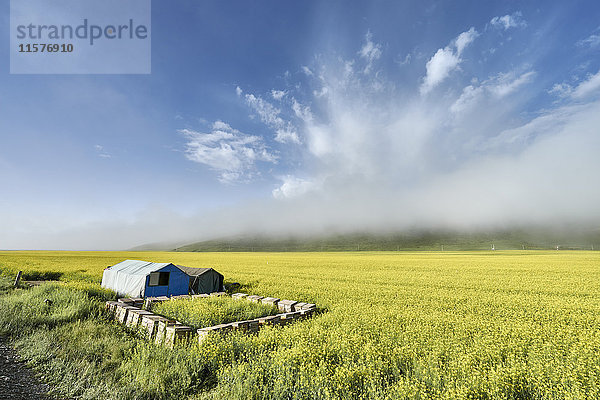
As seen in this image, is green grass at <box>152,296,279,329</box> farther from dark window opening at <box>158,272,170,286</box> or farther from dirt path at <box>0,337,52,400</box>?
dark window opening at <box>158,272,170,286</box>

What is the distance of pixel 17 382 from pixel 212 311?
6147 millimetres

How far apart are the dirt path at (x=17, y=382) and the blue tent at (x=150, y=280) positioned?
1097 cm

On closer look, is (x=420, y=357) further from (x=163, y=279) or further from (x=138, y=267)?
(x=138, y=267)

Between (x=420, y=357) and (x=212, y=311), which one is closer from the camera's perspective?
(x=420, y=357)

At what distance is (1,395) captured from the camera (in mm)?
5656

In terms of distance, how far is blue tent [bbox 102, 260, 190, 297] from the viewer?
18359 mm

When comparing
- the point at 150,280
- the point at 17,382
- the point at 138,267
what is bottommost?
the point at 150,280

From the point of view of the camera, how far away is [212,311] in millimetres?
11625

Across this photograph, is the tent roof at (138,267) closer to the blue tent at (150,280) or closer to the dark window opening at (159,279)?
the blue tent at (150,280)

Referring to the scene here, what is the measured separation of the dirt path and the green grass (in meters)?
4.68

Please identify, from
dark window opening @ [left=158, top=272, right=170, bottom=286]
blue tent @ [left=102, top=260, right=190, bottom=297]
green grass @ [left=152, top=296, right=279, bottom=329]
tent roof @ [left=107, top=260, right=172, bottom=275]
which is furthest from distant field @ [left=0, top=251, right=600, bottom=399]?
tent roof @ [left=107, top=260, right=172, bottom=275]

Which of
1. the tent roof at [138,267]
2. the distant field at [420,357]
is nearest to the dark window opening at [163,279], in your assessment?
the tent roof at [138,267]

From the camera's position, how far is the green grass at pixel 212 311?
429 inches

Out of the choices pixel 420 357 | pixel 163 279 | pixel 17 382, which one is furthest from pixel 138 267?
pixel 420 357
